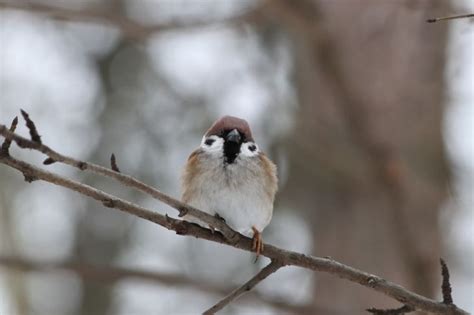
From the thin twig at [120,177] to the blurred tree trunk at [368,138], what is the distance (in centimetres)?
269

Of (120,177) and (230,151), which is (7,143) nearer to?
(120,177)

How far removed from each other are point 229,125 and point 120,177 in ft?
3.77

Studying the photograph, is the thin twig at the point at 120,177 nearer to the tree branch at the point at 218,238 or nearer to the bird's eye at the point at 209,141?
the tree branch at the point at 218,238

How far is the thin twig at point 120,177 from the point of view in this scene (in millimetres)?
1865

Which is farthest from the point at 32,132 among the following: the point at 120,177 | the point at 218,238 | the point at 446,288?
the point at 446,288

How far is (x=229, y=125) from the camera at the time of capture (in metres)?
3.18

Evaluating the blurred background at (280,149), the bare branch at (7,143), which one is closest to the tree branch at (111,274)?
the blurred background at (280,149)

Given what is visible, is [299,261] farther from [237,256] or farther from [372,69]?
[237,256]

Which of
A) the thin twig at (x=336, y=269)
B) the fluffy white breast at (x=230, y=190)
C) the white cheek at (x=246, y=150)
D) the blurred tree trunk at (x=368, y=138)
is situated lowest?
the thin twig at (x=336, y=269)

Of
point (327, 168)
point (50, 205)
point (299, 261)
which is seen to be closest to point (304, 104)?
point (327, 168)

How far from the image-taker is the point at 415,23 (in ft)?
19.9

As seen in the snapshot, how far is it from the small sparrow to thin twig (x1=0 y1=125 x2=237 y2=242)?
67cm

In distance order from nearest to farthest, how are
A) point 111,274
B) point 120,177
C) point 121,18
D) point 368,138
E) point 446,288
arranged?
point 120,177 → point 446,288 → point 111,274 → point 368,138 → point 121,18

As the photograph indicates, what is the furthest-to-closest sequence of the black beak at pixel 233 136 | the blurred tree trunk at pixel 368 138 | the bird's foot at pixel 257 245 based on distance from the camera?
the blurred tree trunk at pixel 368 138 → the black beak at pixel 233 136 → the bird's foot at pixel 257 245
